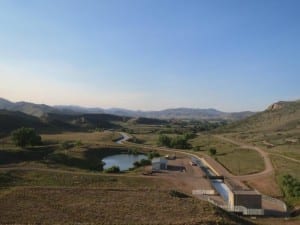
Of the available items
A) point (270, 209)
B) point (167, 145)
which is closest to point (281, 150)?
point (167, 145)

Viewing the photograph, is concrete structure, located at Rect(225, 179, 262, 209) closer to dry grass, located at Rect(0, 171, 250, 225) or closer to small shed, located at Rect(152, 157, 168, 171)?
dry grass, located at Rect(0, 171, 250, 225)

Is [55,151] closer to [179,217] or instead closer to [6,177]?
[6,177]

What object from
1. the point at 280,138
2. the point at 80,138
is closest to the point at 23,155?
the point at 80,138

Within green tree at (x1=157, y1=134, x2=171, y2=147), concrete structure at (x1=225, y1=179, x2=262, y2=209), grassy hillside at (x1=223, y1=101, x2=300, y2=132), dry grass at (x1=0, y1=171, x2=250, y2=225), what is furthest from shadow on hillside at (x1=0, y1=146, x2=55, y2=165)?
grassy hillside at (x1=223, y1=101, x2=300, y2=132)

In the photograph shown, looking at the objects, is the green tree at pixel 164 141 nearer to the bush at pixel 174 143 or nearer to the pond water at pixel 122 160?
the bush at pixel 174 143

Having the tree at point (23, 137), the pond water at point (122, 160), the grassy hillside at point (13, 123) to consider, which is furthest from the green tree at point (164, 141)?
the grassy hillside at point (13, 123)

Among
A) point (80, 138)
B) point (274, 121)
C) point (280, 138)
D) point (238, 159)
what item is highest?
point (274, 121)

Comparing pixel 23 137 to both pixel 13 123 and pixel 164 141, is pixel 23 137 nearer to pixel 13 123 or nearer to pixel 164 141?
pixel 164 141

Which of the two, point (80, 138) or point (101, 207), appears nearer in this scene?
point (101, 207)

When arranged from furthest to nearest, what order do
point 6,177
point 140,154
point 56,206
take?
point 140,154, point 6,177, point 56,206
